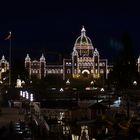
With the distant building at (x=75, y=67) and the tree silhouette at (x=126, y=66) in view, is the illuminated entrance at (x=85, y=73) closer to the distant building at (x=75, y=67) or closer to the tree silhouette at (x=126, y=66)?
the distant building at (x=75, y=67)

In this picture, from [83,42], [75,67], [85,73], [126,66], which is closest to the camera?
[126,66]

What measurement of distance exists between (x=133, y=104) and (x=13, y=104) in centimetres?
A: 1145

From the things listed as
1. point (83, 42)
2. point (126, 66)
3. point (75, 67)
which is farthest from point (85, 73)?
point (126, 66)

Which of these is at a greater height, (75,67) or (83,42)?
(83,42)

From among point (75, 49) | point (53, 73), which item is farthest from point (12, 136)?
point (75, 49)

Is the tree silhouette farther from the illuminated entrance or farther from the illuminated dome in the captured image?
the illuminated dome

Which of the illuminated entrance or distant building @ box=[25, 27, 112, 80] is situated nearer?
distant building @ box=[25, 27, 112, 80]

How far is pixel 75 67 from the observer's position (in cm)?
13838

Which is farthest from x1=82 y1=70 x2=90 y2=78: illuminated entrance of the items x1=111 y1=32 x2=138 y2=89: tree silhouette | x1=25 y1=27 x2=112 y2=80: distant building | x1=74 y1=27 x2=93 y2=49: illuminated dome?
x1=111 y1=32 x2=138 y2=89: tree silhouette

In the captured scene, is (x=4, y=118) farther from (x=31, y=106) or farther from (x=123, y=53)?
(x=123, y=53)

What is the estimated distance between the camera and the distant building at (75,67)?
134125 millimetres

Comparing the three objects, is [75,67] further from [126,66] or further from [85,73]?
[126,66]

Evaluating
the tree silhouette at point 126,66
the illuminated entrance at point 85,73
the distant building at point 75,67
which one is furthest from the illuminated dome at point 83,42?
the tree silhouette at point 126,66

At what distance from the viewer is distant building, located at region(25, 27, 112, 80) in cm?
13412
